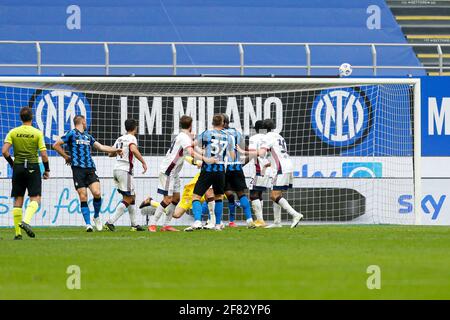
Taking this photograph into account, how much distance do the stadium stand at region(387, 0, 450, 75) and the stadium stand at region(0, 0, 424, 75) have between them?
6.13 ft

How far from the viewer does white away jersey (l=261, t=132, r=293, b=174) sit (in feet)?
64.4

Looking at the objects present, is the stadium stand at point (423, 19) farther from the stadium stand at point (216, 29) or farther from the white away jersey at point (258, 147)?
the white away jersey at point (258, 147)

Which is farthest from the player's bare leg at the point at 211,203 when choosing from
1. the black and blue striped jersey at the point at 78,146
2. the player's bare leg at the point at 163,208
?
the black and blue striped jersey at the point at 78,146

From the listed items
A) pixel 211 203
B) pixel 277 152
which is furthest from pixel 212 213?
pixel 277 152

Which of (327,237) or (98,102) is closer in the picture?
(327,237)

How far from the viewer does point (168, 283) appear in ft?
31.7

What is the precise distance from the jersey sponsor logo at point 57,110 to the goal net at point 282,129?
0.07ft

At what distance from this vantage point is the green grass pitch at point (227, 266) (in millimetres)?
9008

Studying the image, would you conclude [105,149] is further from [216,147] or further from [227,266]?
[227,266]

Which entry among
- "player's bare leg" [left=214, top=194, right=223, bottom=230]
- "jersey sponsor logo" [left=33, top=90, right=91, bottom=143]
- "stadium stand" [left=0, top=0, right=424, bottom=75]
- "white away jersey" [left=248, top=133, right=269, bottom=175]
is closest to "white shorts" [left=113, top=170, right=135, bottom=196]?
"player's bare leg" [left=214, top=194, right=223, bottom=230]

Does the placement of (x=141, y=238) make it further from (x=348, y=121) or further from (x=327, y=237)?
(x=348, y=121)

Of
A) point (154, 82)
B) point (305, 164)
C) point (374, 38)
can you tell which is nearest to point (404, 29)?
point (374, 38)

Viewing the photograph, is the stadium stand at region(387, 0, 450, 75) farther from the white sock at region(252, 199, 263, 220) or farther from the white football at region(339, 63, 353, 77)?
the white sock at region(252, 199, 263, 220)

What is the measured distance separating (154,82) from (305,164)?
4.04 metres
